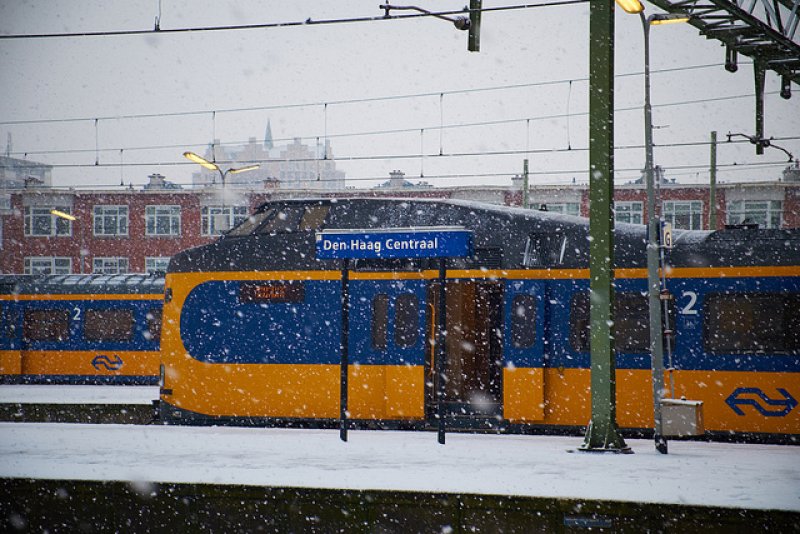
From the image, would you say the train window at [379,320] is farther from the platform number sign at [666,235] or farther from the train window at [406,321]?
the platform number sign at [666,235]

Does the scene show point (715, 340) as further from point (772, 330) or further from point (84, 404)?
point (84, 404)

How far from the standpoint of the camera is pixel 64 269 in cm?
5225

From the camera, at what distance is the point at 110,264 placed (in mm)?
52000

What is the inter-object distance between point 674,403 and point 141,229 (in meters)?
44.5

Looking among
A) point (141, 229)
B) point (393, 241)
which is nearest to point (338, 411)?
point (393, 241)

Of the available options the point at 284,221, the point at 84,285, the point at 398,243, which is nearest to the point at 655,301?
the point at 398,243

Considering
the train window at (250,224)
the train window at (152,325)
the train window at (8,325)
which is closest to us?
the train window at (250,224)

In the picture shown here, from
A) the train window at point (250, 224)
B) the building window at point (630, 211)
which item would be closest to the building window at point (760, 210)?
the building window at point (630, 211)

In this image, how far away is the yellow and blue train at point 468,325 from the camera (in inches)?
517

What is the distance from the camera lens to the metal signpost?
481 inches

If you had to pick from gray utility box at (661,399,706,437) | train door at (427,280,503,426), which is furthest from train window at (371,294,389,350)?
gray utility box at (661,399,706,437)

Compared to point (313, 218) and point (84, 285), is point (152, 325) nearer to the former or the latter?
point (84, 285)

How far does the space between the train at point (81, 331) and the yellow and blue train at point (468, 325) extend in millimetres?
11446

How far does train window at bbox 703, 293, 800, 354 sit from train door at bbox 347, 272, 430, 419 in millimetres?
4186
